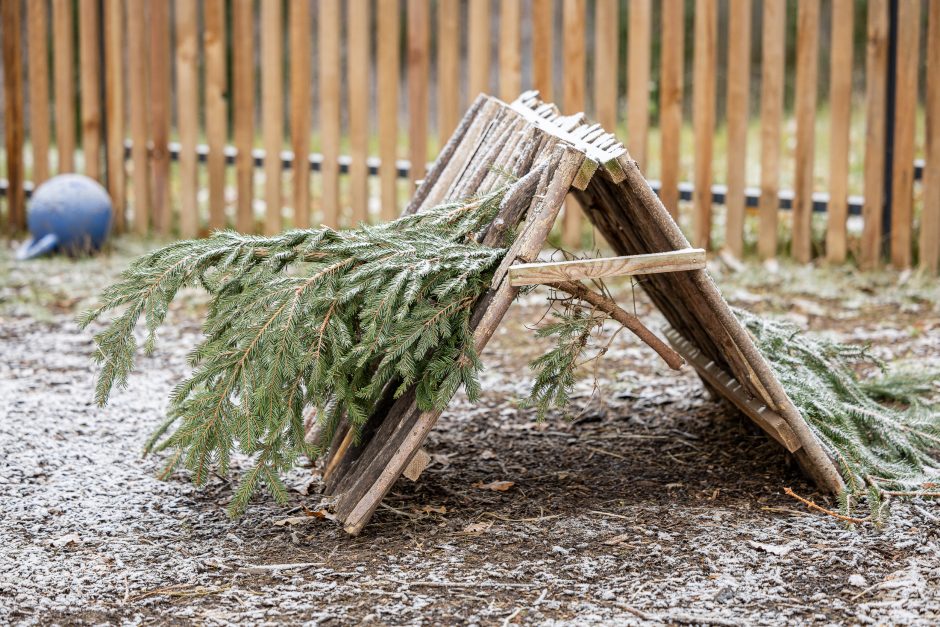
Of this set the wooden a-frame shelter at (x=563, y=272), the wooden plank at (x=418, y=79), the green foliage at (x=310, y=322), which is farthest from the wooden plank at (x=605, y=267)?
the wooden plank at (x=418, y=79)

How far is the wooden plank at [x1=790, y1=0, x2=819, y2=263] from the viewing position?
6.03 meters

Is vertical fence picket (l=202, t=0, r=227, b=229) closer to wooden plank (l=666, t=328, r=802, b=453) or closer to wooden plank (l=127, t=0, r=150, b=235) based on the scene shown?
wooden plank (l=127, t=0, r=150, b=235)

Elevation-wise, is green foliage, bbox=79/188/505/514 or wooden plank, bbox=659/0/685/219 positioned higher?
wooden plank, bbox=659/0/685/219

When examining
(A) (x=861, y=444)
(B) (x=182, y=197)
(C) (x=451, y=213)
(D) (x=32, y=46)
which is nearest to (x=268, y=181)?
(B) (x=182, y=197)

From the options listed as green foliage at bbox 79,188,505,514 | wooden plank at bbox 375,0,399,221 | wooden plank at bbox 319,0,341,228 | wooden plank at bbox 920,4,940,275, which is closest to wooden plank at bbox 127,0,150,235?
wooden plank at bbox 319,0,341,228

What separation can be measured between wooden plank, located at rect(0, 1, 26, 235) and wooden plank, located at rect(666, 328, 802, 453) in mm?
4917

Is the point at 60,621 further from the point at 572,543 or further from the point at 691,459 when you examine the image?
the point at 691,459

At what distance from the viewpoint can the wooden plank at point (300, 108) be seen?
21.9 ft

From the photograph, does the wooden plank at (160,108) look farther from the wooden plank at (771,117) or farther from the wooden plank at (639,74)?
the wooden plank at (771,117)

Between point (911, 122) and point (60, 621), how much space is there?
4864mm

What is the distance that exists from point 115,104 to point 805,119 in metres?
4.08

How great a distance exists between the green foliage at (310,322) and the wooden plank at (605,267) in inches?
6.7

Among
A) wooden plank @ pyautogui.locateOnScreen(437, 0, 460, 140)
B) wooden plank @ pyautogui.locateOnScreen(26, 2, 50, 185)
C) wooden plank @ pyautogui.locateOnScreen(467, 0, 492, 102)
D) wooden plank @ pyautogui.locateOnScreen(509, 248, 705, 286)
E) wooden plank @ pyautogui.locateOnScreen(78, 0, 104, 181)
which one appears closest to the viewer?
wooden plank @ pyautogui.locateOnScreen(509, 248, 705, 286)

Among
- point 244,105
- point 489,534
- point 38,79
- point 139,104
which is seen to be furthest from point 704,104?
point 38,79
